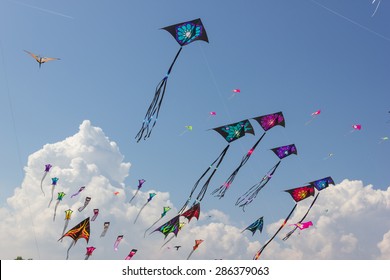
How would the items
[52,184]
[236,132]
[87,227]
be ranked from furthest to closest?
1. [52,184]
2. [87,227]
3. [236,132]

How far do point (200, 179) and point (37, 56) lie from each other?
14.8 m

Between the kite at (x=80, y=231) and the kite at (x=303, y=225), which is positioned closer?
the kite at (x=303, y=225)

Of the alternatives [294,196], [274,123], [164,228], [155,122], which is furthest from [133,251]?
[155,122]

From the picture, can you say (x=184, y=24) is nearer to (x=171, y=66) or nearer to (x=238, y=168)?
(x=171, y=66)

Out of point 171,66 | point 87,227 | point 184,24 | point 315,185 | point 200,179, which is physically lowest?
point 315,185

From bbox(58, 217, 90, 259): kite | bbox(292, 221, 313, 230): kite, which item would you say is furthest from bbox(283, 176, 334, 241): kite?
bbox(58, 217, 90, 259): kite

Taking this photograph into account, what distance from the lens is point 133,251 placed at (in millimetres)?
40625

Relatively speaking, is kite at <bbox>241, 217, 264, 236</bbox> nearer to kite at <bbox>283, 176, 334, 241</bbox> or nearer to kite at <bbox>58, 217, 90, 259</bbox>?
kite at <bbox>283, 176, 334, 241</bbox>

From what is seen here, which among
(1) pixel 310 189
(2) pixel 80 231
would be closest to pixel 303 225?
(1) pixel 310 189

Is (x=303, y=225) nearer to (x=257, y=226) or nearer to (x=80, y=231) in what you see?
(x=257, y=226)

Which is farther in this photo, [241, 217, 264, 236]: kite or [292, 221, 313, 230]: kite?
[241, 217, 264, 236]: kite

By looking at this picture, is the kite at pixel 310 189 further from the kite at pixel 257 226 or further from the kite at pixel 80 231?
the kite at pixel 80 231

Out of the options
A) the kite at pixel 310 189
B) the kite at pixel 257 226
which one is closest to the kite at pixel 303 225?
the kite at pixel 310 189

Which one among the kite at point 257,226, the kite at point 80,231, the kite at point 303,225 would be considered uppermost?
the kite at point 80,231
